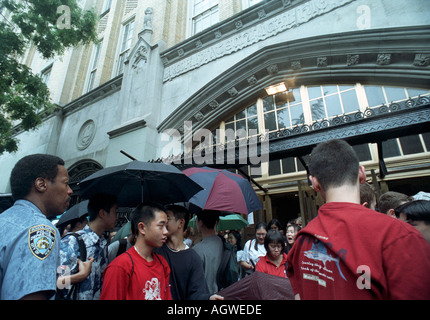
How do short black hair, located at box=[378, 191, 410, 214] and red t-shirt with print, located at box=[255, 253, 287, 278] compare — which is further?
red t-shirt with print, located at box=[255, 253, 287, 278]

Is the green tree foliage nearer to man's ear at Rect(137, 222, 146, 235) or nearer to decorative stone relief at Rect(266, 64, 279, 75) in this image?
decorative stone relief at Rect(266, 64, 279, 75)

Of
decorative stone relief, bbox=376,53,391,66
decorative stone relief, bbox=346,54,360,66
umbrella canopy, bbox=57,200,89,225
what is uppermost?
decorative stone relief, bbox=346,54,360,66

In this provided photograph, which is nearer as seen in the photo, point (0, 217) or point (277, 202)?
point (0, 217)

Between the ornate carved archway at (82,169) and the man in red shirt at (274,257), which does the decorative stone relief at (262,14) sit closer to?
the man in red shirt at (274,257)

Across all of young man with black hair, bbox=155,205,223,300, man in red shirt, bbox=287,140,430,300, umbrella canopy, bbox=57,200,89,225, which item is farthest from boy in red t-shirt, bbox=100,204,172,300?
umbrella canopy, bbox=57,200,89,225

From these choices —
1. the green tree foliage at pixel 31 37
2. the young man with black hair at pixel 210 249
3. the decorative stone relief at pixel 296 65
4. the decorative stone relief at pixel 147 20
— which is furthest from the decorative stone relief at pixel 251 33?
the young man with black hair at pixel 210 249

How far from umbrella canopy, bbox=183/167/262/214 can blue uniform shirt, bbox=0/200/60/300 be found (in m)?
1.92

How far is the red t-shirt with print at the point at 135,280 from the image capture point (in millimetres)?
1757

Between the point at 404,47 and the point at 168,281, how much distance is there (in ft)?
23.3

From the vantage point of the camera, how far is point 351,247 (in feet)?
3.72

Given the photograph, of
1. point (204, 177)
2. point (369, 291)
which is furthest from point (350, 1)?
point (369, 291)

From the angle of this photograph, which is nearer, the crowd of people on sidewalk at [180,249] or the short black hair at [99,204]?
the crowd of people on sidewalk at [180,249]

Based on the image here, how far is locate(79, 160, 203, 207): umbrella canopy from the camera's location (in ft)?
9.56
